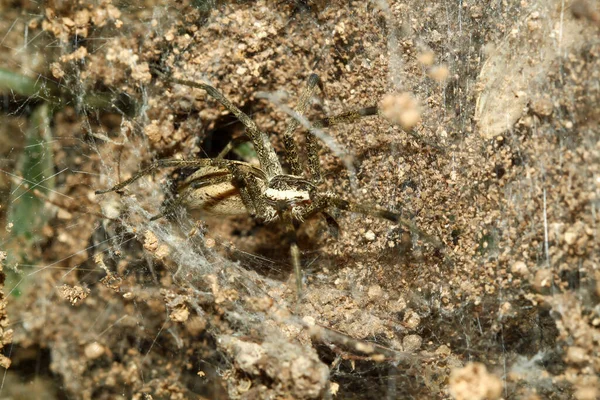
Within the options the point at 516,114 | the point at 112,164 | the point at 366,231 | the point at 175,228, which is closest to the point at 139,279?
the point at 175,228

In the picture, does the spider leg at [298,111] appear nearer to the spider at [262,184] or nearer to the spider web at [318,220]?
the spider at [262,184]

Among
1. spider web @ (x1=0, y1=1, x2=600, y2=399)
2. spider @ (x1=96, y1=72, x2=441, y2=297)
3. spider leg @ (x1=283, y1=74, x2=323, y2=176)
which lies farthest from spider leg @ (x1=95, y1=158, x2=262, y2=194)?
spider leg @ (x1=283, y1=74, x2=323, y2=176)

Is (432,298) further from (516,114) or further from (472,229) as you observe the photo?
(516,114)

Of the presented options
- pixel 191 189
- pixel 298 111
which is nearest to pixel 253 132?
pixel 298 111

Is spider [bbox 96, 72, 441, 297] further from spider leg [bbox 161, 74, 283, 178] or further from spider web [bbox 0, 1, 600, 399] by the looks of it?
spider web [bbox 0, 1, 600, 399]

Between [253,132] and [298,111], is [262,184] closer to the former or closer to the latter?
[253,132]
